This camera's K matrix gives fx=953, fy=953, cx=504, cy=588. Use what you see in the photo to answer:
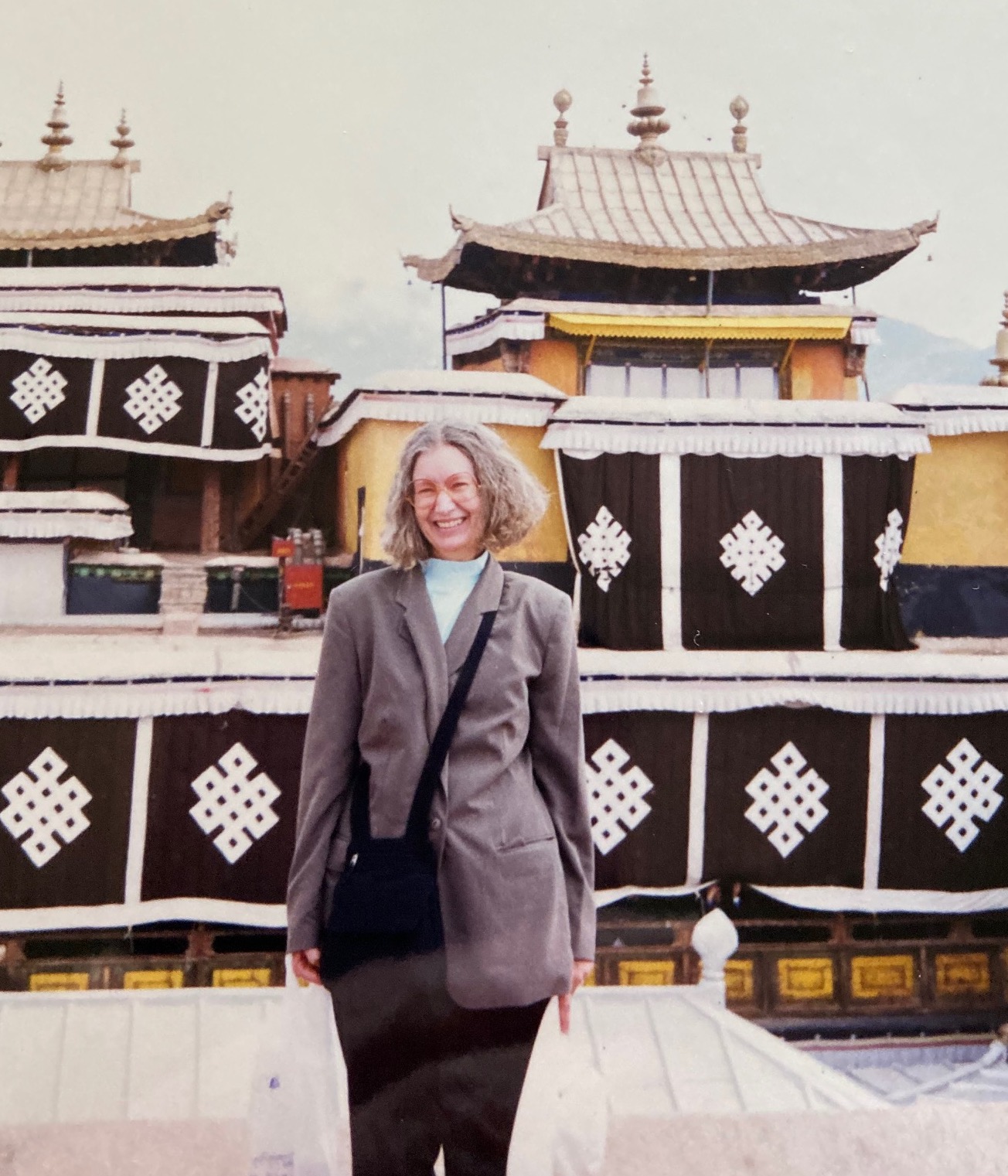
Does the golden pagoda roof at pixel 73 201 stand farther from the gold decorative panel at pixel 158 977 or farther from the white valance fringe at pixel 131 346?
the gold decorative panel at pixel 158 977

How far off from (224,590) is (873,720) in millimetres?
3689

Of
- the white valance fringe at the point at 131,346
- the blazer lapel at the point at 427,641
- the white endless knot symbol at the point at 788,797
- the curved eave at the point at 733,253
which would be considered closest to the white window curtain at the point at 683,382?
the curved eave at the point at 733,253

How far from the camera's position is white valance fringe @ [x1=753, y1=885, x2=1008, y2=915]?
15.7ft

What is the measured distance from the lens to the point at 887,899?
15.9 ft

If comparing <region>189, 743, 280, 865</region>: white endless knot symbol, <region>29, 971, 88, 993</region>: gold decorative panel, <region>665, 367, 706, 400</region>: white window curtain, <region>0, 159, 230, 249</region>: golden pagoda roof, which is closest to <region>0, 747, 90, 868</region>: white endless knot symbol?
<region>189, 743, 280, 865</region>: white endless knot symbol

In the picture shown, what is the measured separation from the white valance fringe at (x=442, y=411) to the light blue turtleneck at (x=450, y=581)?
369 cm

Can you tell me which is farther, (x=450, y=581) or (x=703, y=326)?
(x=703, y=326)

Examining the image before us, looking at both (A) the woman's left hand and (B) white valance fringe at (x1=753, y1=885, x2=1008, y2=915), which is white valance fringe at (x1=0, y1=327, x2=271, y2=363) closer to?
(B) white valance fringe at (x1=753, y1=885, x2=1008, y2=915)

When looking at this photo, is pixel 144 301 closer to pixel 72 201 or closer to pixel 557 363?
pixel 72 201

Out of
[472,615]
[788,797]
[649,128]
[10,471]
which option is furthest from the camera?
[649,128]

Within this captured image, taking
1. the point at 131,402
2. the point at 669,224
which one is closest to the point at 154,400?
the point at 131,402

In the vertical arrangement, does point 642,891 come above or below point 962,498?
below

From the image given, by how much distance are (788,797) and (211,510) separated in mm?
4673

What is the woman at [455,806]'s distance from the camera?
1.49 m
